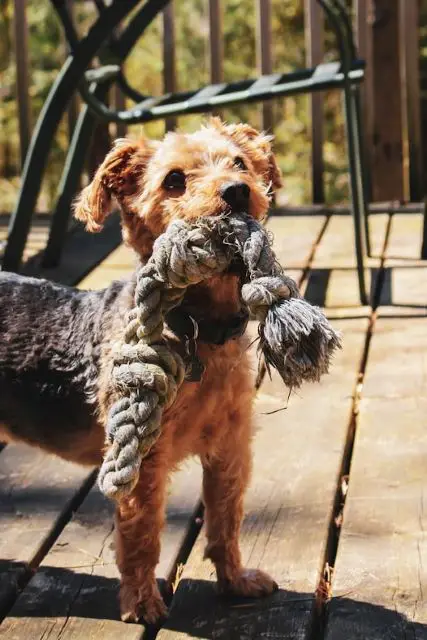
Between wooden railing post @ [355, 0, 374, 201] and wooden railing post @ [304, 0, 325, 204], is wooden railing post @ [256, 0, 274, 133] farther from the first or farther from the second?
wooden railing post @ [355, 0, 374, 201]

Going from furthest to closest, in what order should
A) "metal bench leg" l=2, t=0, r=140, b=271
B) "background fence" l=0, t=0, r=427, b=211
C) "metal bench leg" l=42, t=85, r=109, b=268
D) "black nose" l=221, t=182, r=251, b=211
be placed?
"background fence" l=0, t=0, r=427, b=211, "metal bench leg" l=42, t=85, r=109, b=268, "metal bench leg" l=2, t=0, r=140, b=271, "black nose" l=221, t=182, r=251, b=211

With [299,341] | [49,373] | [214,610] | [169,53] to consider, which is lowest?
[214,610]

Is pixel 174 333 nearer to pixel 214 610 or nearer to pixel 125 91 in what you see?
pixel 214 610

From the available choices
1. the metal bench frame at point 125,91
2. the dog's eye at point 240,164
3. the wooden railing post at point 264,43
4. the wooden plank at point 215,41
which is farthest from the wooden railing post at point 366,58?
the dog's eye at point 240,164

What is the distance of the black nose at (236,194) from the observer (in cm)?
240

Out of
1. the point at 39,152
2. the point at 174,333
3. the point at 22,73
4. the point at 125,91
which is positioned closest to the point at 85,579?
the point at 174,333

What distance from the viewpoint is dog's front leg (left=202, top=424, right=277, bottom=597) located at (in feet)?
8.74

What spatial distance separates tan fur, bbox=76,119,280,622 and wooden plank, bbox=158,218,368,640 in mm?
68

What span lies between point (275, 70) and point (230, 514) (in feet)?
18.9

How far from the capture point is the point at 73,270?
513 centimetres

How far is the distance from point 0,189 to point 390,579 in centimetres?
605

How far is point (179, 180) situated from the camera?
2594 millimetres

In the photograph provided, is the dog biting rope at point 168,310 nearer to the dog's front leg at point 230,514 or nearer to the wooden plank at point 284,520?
the dog's front leg at point 230,514

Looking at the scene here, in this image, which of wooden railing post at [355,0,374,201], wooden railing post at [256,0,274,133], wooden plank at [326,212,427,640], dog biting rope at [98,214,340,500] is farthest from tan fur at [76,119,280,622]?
wooden railing post at [256,0,274,133]
